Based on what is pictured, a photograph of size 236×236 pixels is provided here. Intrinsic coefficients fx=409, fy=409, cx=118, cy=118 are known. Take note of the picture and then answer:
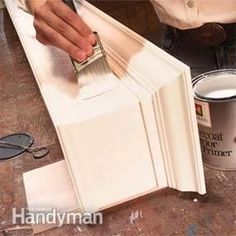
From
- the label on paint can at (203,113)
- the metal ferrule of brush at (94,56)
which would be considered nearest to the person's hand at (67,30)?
the metal ferrule of brush at (94,56)

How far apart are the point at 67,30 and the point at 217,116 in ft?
0.76

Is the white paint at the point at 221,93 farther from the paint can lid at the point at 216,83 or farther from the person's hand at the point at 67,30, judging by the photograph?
the person's hand at the point at 67,30

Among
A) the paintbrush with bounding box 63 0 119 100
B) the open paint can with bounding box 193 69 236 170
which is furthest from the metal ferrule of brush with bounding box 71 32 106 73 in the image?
the open paint can with bounding box 193 69 236 170

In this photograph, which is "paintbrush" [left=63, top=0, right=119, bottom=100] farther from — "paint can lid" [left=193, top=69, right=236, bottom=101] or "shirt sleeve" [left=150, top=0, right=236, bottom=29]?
"shirt sleeve" [left=150, top=0, right=236, bottom=29]

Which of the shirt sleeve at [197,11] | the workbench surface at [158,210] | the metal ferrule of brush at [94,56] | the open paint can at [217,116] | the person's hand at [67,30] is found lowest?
the workbench surface at [158,210]

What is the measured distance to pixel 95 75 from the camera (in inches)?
22.3

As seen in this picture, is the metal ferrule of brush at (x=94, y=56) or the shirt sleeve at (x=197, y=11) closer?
the metal ferrule of brush at (x=94, y=56)

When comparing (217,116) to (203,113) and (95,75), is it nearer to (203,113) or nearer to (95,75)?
(203,113)

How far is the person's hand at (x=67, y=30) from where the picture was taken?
54 centimetres

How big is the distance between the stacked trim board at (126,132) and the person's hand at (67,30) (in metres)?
0.05

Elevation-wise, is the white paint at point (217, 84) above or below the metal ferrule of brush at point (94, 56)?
below

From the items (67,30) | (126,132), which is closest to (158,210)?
(126,132)

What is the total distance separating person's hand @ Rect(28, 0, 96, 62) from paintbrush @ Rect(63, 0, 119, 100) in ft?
0.04

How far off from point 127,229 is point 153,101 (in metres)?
0.17
